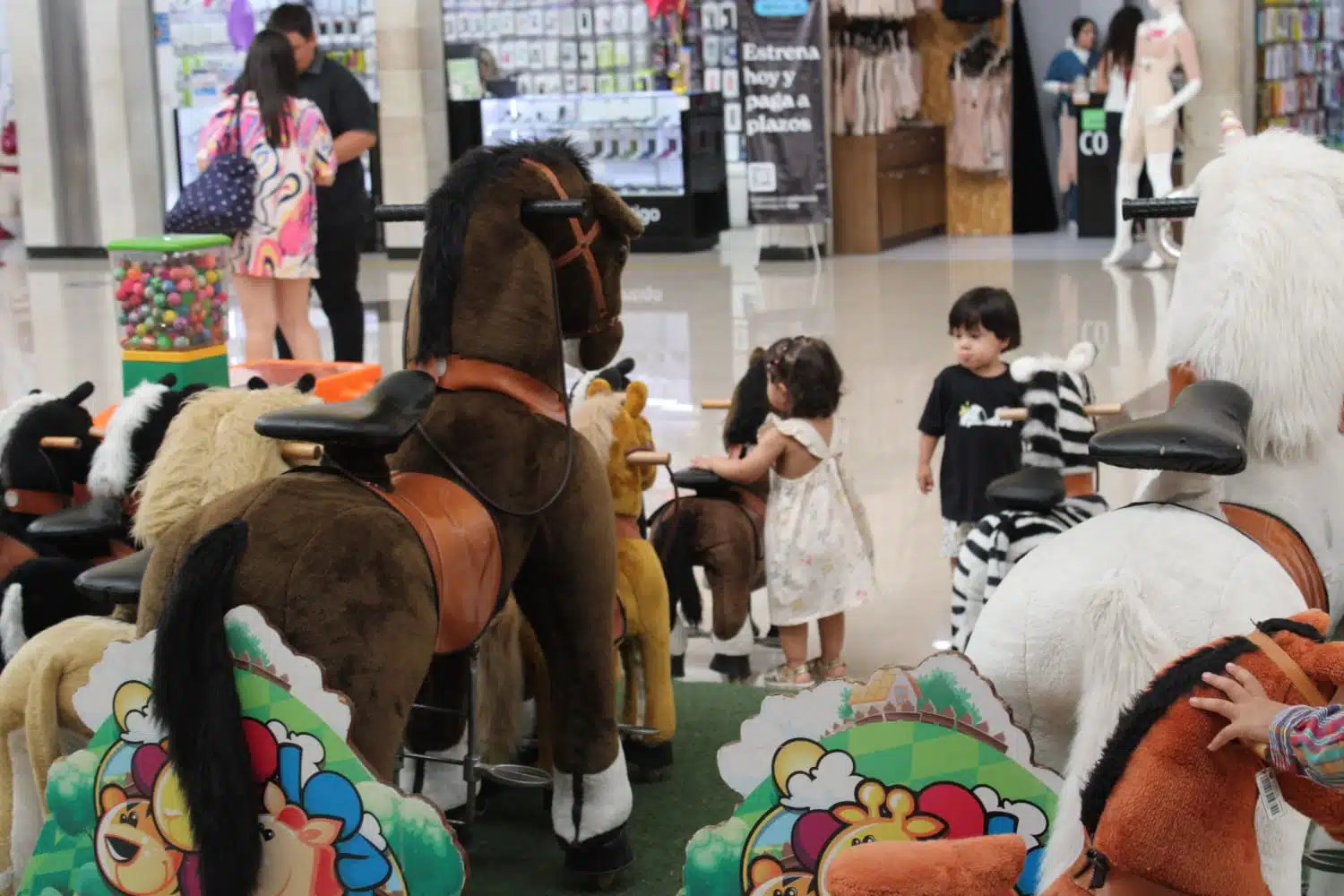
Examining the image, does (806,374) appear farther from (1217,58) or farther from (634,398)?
(1217,58)

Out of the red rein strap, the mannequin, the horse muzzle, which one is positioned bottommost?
the red rein strap

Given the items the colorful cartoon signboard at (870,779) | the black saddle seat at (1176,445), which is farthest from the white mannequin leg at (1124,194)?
the colorful cartoon signboard at (870,779)

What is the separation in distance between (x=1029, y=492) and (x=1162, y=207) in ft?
3.17

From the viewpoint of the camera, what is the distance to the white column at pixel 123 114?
14.2m

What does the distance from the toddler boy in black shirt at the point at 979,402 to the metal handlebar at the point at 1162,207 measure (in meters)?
1.81

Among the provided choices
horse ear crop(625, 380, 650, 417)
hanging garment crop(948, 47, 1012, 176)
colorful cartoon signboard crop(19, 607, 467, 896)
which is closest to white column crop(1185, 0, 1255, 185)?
hanging garment crop(948, 47, 1012, 176)

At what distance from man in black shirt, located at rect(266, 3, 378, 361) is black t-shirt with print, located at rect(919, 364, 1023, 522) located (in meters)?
3.25

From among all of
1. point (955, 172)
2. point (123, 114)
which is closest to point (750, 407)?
point (955, 172)

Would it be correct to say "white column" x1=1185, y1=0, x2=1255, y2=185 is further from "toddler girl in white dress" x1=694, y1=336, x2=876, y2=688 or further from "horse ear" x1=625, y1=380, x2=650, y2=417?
"horse ear" x1=625, y1=380, x2=650, y2=417

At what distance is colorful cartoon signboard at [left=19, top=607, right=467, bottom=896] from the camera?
233 centimetres

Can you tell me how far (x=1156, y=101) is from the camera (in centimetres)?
1154

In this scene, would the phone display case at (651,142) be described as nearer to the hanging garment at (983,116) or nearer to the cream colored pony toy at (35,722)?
the hanging garment at (983,116)

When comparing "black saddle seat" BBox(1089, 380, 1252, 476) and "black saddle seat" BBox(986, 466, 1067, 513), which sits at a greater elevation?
"black saddle seat" BBox(1089, 380, 1252, 476)

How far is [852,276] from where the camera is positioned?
39.3 feet
